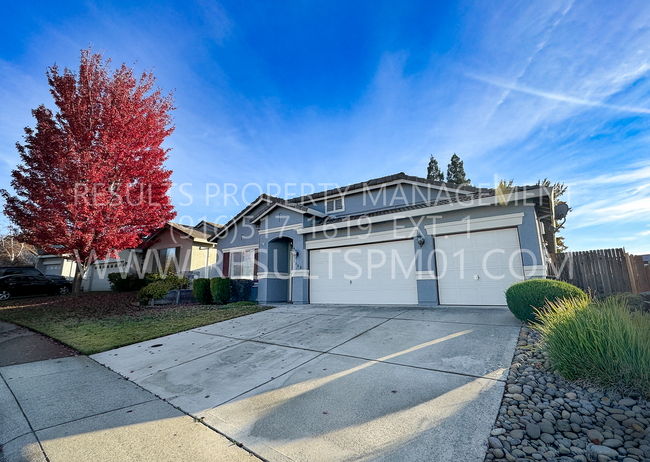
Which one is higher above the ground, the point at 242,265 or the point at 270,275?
the point at 242,265

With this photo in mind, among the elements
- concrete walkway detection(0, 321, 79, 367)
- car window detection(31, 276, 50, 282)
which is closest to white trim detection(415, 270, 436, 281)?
concrete walkway detection(0, 321, 79, 367)

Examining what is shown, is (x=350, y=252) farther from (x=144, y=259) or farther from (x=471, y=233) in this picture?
(x=144, y=259)

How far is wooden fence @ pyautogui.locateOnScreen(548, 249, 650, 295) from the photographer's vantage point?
8.89 m

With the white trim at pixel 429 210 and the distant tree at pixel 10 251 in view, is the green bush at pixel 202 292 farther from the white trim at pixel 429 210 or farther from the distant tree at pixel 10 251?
the distant tree at pixel 10 251

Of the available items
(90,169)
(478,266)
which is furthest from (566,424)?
(90,169)

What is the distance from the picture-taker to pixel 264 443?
9.38ft

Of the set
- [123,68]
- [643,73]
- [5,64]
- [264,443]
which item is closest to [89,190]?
[5,64]

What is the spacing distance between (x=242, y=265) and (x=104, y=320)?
21.5ft

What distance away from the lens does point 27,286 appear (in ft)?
58.5

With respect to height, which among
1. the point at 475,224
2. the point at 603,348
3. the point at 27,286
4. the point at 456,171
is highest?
the point at 456,171

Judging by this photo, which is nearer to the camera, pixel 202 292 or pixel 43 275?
pixel 202 292

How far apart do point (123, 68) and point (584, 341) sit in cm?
2131

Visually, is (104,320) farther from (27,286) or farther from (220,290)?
(27,286)

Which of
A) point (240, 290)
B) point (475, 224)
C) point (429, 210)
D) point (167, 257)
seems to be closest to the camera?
point (475, 224)
